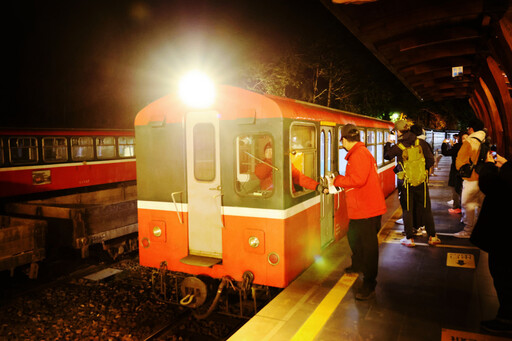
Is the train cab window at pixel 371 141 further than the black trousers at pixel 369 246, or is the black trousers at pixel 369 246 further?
the train cab window at pixel 371 141

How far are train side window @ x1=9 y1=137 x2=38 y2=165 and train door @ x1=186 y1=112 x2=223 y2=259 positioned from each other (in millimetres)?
8180

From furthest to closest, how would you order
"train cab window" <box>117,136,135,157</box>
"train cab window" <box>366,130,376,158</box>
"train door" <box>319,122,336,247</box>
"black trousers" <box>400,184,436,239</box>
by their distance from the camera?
"train cab window" <box>117,136,135,157</box> < "train cab window" <box>366,130,376,158</box> < "black trousers" <box>400,184,436,239</box> < "train door" <box>319,122,336,247</box>

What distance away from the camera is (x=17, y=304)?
611cm

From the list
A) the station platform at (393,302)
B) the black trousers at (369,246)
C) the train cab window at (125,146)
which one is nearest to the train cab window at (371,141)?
the station platform at (393,302)

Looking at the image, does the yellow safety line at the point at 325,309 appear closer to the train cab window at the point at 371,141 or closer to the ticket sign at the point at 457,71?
the train cab window at the point at 371,141

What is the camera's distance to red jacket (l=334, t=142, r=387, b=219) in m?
4.62

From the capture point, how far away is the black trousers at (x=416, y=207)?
6473mm

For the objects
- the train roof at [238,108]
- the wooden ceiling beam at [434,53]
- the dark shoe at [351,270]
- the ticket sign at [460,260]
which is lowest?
the ticket sign at [460,260]

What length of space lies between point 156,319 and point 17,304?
7.98 feet

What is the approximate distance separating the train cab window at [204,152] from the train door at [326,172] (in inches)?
65.5

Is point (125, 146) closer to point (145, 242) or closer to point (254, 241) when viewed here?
point (145, 242)

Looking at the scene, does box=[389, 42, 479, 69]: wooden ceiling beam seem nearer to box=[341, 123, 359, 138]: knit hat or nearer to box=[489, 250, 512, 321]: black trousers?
box=[341, 123, 359, 138]: knit hat

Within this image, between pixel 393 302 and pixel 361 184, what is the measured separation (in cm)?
146

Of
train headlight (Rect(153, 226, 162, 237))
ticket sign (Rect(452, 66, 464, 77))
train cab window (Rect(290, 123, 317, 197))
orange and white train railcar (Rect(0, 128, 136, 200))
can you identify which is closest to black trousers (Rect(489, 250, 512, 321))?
train cab window (Rect(290, 123, 317, 197))
